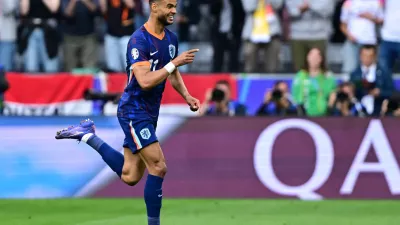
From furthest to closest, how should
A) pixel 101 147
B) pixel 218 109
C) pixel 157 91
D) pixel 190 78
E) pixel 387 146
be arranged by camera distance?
pixel 190 78 < pixel 218 109 < pixel 387 146 < pixel 101 147 < pixel 157 91

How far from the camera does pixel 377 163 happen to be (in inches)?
521

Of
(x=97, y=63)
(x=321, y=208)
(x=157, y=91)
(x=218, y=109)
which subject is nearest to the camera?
(x=157, y=91)

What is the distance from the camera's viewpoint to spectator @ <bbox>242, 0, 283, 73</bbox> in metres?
16.4

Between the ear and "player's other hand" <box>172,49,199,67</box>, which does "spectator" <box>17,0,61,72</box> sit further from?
"player's other hand" <box>172,49,199,67</box>

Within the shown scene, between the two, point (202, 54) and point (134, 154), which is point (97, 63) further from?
point (134, 154)

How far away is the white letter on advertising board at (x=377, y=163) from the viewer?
43.2 feet

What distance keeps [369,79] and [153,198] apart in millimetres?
6965

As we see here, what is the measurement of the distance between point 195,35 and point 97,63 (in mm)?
1691

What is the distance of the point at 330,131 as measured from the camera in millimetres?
13312

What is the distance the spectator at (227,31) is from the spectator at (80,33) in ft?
6.42

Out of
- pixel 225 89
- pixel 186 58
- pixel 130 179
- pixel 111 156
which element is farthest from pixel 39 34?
pixel 186 58

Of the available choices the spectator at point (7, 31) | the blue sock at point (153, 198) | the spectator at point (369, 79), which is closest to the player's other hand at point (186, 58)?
the blue sock at point (153, 198)

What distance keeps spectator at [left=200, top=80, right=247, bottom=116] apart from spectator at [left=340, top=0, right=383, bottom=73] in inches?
80.8

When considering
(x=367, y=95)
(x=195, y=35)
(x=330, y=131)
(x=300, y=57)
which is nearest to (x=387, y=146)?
(x=330, y=131)
